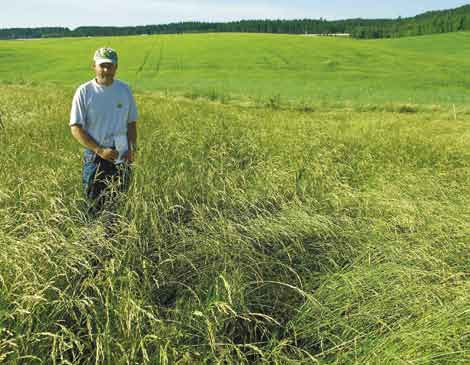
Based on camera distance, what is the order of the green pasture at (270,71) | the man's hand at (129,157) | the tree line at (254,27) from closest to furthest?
1. the man's hand at (129,157)
2. the green pasture at (270,71)
3. the tree line at (254,27)

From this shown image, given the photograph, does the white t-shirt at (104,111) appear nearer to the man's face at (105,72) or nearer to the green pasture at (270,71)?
the man's face at (105,72)

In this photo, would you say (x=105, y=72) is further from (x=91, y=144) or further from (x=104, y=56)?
(x=91, y=144)

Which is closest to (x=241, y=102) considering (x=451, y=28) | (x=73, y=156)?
(x=73, y=156)

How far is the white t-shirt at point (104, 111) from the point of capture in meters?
3.50

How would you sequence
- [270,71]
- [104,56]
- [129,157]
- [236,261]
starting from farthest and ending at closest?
[270,71] → [129,157] → [104,56] → [236,261]

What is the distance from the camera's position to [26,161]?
3.88 m

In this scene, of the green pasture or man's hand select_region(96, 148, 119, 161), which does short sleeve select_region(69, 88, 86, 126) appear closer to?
man's hand select_region(96, 148, 119, 161)

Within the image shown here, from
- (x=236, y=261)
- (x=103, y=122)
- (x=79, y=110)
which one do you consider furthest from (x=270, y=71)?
(x=236, y=261)

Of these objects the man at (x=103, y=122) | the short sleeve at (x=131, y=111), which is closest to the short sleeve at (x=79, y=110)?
the man at (x=103, y=122)

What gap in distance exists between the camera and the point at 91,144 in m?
3.48

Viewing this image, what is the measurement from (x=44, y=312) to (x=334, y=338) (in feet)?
4.98

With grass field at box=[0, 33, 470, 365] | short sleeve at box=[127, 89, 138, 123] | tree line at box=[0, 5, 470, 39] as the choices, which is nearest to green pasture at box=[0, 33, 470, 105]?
grass field at box=[0, 33, 470, 365]

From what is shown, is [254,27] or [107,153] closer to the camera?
[107,153]

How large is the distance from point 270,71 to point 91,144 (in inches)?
1101
